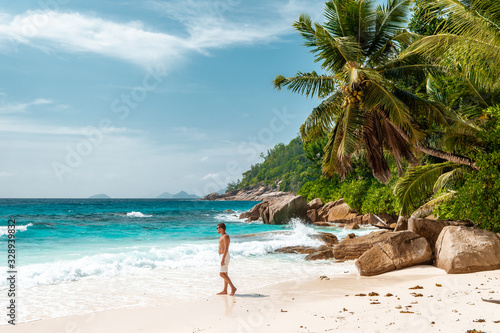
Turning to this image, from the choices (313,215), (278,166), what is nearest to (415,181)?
(313,215)

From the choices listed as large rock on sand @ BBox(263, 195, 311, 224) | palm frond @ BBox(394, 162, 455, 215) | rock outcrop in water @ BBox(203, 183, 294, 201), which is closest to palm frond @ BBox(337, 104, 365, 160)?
palm frond @ BBox(394, 162, 455, 215)

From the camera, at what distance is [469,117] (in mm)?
16734

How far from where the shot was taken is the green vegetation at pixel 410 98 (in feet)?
35.0

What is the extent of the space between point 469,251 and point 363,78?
5916 mm

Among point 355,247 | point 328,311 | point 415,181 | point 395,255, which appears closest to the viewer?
point 328,311

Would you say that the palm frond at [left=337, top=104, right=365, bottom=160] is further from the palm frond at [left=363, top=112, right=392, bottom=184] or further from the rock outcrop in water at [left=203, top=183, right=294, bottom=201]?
the rock outcrop in water at [left=203, top=183, right=294, bottom=201]

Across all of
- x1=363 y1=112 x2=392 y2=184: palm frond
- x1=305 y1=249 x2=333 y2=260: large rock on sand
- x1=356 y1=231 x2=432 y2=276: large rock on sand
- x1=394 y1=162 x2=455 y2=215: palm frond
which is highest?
x1=363 y1=112 x2=392 y2=184: palm frond

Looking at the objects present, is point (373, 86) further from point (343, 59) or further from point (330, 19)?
point (330, 19)

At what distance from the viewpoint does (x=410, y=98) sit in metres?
13.4

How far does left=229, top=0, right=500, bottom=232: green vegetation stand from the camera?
420 inches

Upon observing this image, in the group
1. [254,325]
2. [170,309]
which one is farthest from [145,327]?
[254,325]

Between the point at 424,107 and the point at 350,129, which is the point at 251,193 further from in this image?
the point at 350,129

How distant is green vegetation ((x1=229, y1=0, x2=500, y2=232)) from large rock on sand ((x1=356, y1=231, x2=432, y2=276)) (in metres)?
1.63

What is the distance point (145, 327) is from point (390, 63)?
11.7m
